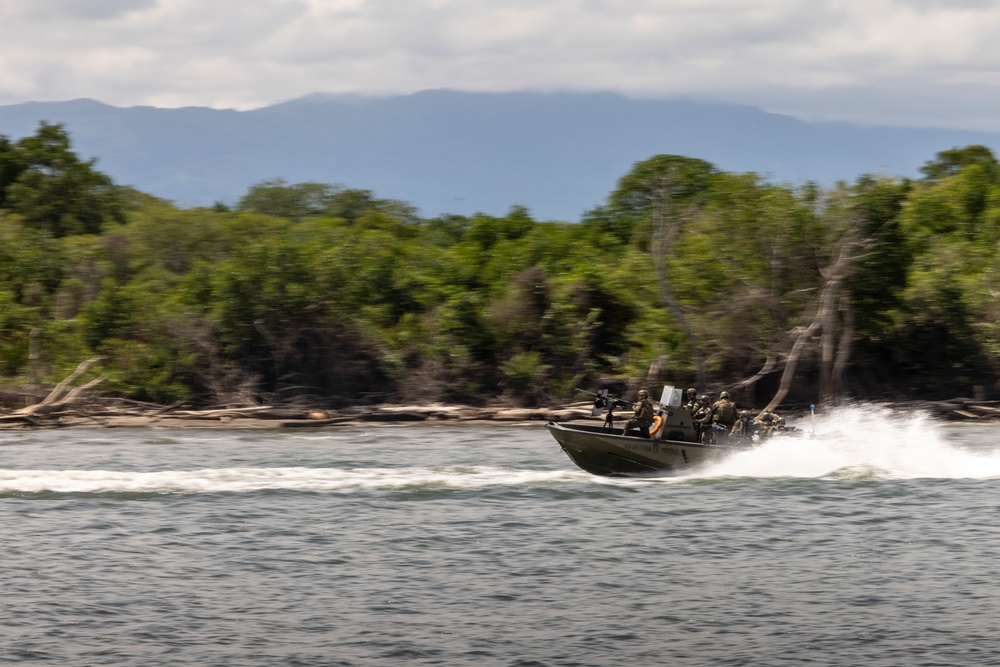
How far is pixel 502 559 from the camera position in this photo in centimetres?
1817

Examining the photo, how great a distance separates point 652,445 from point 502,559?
7.27 m

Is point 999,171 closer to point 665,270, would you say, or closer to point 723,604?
point 665,270

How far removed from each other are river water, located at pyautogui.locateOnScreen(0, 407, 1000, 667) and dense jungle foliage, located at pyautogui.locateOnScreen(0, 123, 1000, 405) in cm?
1065

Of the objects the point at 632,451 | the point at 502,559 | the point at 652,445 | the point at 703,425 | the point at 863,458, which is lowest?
the point at 502,559

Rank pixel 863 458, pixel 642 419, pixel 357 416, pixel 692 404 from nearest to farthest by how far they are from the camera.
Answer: pixel 642 419, pixel 692 404, pixel 863 458, pixel 357 416

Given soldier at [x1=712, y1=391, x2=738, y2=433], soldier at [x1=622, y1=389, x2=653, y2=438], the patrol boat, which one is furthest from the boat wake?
soldier at [x1=622, y1=389, x2=653, y2=438]

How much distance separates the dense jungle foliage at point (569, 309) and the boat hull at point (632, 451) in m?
14.1

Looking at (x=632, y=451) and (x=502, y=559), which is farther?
(x=632, y=451)

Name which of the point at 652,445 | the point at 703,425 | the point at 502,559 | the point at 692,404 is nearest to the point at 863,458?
the point at 703,425

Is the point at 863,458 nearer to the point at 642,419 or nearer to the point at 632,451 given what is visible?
the point at 642,419

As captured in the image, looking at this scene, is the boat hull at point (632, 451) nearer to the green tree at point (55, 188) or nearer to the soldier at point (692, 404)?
the soldier at point (692, 404)

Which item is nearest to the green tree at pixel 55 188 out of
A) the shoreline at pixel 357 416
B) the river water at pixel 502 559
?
the shoreline at pixel 357 416

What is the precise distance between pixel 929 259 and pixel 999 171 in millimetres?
13443

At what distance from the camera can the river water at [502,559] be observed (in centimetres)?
1373
